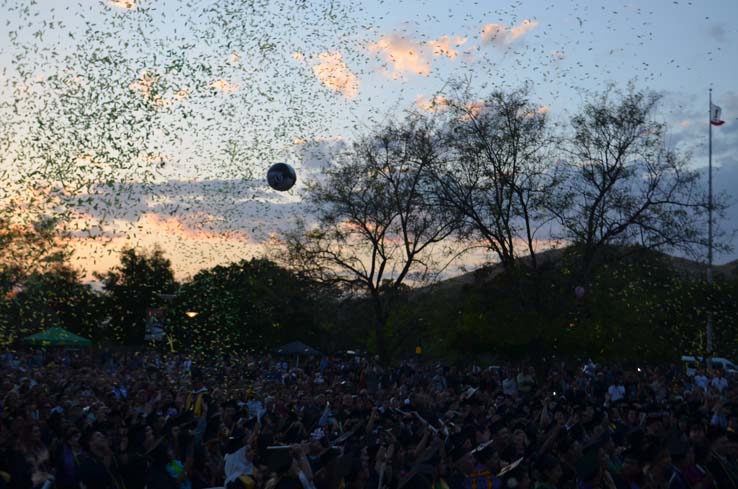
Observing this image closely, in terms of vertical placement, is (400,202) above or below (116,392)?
above

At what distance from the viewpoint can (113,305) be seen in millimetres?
90750

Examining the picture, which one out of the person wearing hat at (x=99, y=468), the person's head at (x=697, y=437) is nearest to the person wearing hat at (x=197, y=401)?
the person wearing hat at (x=99, y=468)

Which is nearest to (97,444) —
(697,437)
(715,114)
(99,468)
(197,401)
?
(99,468)

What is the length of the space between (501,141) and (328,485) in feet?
77.5

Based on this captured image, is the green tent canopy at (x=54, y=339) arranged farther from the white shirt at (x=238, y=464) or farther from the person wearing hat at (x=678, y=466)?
the person wearing hat at (x=678, y=466)

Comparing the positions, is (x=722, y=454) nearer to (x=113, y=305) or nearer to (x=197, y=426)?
(x=197, y=426)

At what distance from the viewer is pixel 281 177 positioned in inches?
803

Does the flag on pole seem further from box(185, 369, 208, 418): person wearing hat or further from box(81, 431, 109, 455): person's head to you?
box(81, 431, 109, 455): person's head

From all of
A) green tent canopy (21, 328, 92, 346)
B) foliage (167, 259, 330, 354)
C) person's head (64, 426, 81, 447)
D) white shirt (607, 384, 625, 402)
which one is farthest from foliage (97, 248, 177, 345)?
person's head (64, 426, 81, 447)

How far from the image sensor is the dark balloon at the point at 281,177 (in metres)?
20.3

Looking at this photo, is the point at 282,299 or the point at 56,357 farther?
the point at 56,357

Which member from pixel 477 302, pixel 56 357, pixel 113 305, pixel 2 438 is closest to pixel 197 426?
pixel 2 438

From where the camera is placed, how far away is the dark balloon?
20328mm

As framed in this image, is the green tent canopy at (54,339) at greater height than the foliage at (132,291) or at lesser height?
lesser
